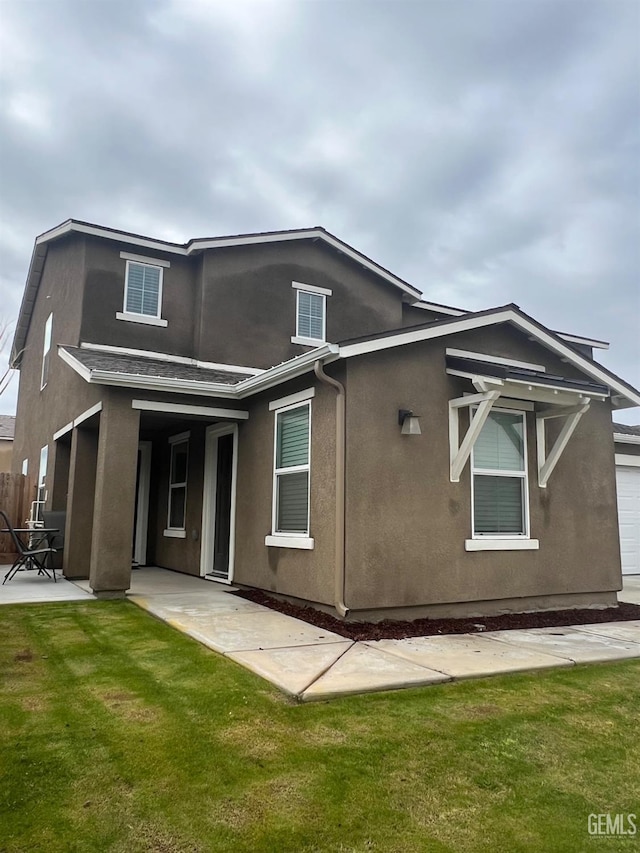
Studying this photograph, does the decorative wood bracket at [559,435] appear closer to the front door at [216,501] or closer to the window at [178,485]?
the front door at [216,501]

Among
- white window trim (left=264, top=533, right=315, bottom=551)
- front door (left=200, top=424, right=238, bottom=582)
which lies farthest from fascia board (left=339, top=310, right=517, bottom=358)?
front door (left=200, top=424, right=238, bottom=582)

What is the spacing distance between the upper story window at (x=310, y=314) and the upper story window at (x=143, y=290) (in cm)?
275

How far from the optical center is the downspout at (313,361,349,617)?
21.5 ft

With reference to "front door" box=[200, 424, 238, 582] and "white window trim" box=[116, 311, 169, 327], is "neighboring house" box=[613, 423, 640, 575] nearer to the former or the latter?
"front door" box=[200, 424, 238, 582]

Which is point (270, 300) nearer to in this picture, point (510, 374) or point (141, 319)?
point (141, 319)

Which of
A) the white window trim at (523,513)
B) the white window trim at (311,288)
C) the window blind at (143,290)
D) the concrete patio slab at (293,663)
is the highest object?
the white window trim at (311,288)

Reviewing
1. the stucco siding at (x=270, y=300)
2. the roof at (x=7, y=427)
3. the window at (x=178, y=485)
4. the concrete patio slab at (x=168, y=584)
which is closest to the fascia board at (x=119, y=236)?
the stucco siding at (x=270, y=300)

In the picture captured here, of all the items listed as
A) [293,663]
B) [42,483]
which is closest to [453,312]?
[42,483]

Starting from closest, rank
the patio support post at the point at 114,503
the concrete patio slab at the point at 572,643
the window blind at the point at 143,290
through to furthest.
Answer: the concrete patio slab at the point at 572,643 → the patio support post at the point at 114,503 → the window blind at the point at 143,290

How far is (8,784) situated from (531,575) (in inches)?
253

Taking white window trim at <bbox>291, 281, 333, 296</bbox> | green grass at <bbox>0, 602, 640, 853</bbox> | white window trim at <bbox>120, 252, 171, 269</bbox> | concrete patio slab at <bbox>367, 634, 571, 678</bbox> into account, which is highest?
white window trim at <bbox>120, 252, 171, 269</bbox>

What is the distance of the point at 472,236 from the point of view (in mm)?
21703

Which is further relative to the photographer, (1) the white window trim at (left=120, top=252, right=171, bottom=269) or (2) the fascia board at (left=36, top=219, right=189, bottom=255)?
(1) the white window trim at (left=120, top=252, right=171, bottom=269)

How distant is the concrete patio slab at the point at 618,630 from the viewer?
655 centimetres
